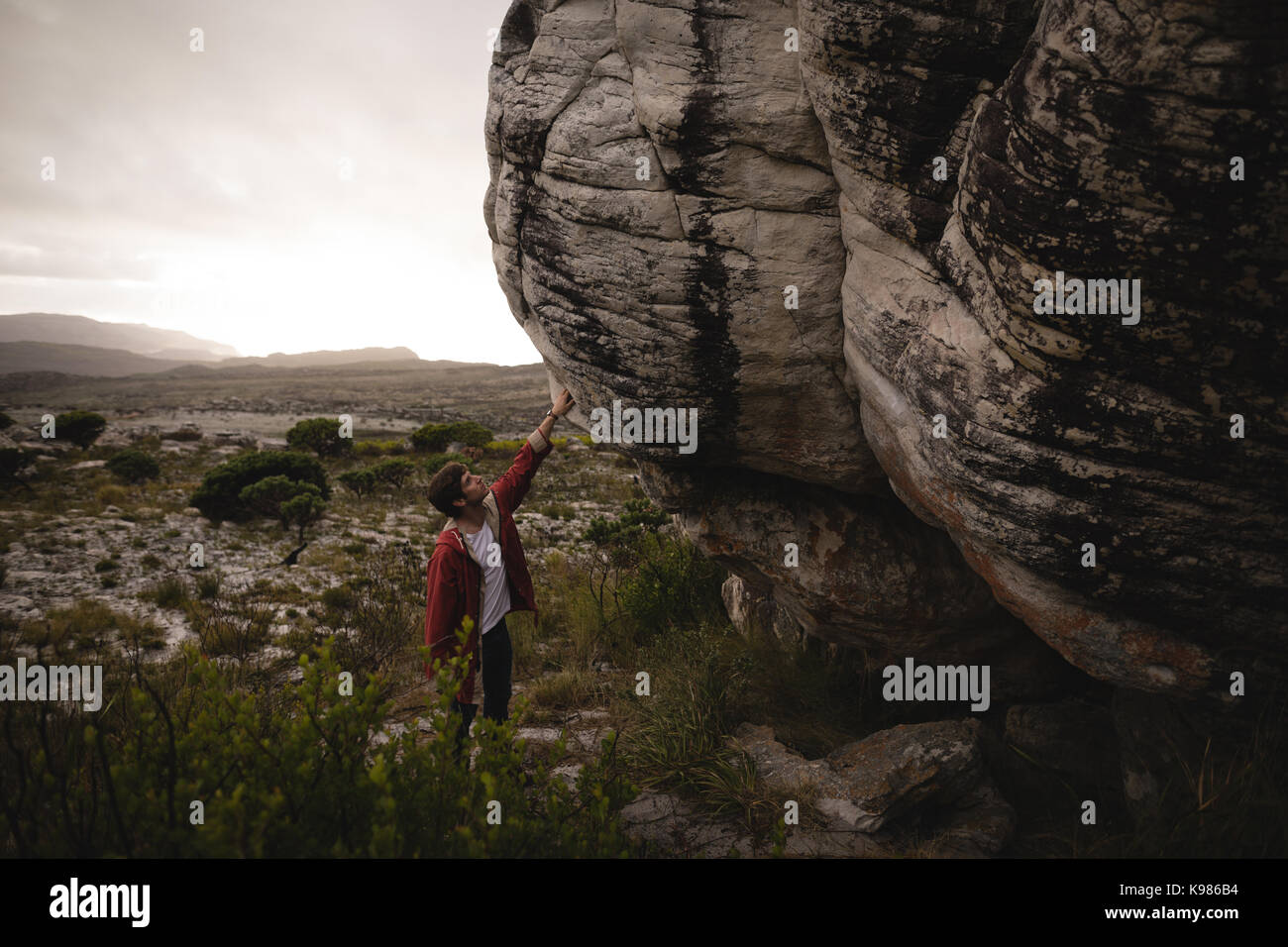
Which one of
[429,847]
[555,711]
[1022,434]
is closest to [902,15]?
[1022,434]

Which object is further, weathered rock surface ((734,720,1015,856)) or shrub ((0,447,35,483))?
shrub ((0,447,35,483))

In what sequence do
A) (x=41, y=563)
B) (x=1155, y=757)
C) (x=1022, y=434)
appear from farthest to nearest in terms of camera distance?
(x=41, y=563) → (x=1155, y=757) → (x=1022, y=434)

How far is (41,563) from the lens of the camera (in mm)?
11930

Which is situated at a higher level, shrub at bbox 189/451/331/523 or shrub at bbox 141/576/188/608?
shrub at bbox 189/451/331/523

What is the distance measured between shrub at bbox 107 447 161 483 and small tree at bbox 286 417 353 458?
20.7 feet

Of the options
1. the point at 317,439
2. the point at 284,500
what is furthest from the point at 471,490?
the point at 317,439

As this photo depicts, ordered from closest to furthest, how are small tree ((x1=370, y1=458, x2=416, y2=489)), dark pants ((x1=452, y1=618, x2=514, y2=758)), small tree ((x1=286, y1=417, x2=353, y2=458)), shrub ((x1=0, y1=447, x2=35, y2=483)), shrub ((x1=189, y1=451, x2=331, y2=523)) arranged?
1. dark pants ((x1=452, y1=618, x2=514, y2=758))
2. shrub ((x1=189, y1=451, x2=331, y2=523))
3. shrub ((x1=0, y1=447, x2=35, y2=483))
4. small tree ((x1=370, y1=458, x2=416, y2=489))
5. small tree ((x1=286, y1=417, x2=353, y2=458))

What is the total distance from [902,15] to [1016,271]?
1480 millimetres

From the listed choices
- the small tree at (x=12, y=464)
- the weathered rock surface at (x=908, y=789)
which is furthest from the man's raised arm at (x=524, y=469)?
the small tree at (x=12, y=464)

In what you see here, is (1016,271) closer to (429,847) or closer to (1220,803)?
(1220,803)

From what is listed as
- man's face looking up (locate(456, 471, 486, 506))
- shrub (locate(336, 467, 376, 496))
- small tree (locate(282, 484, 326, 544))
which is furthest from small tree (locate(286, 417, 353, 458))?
man's face looking up (locate(456, 471, 486, 506))

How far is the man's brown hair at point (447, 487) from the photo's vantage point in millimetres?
5020

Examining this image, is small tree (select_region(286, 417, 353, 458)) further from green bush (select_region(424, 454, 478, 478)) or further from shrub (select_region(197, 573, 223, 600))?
shrub (select_region(197, 573, 223, 600))

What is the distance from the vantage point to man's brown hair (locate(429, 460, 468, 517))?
5.02m
